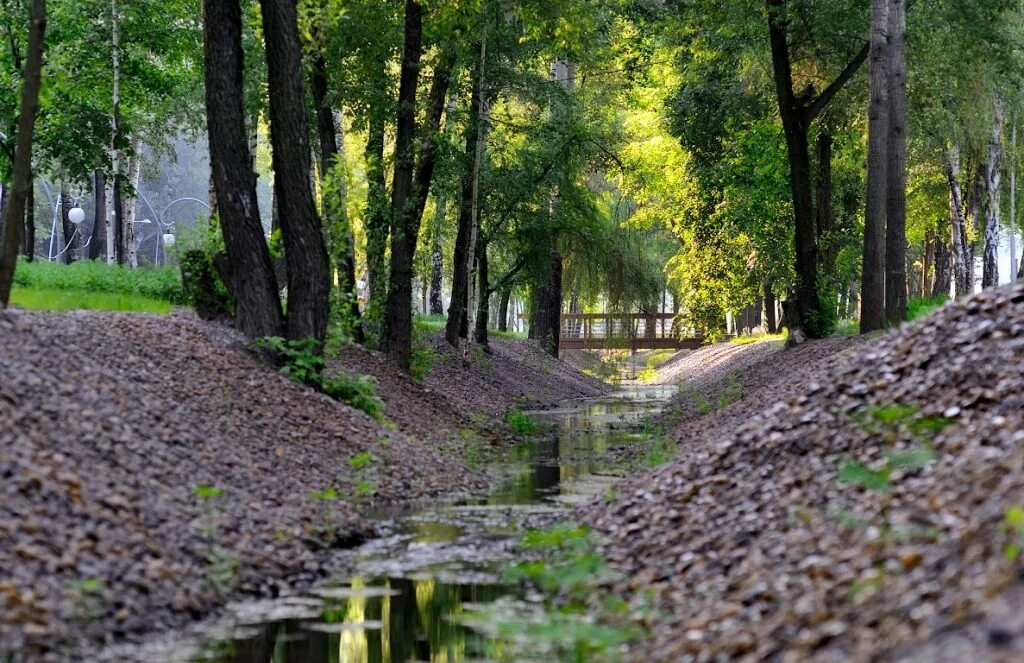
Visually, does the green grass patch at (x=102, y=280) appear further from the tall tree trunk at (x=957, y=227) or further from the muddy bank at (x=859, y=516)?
the tall tree trunk at (x=957, y=227)

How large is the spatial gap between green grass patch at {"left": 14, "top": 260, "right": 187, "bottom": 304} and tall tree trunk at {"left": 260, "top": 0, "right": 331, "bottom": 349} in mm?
5209

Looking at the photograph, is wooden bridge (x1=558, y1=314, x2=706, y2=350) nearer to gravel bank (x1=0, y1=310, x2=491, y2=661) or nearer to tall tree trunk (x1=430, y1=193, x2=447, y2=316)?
tall tree trunk (x1=430, y1=193, x2=447, y2=316)

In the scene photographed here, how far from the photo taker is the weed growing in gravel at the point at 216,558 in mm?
8711

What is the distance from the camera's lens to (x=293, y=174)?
55.0 ft

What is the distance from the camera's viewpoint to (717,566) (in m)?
8.06

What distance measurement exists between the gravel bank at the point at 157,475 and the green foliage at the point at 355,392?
1.89ft

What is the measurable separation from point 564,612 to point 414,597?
125cm

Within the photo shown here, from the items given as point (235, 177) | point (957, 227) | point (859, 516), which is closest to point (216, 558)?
point (859, 516)

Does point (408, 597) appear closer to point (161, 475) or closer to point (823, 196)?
point (161, 475)

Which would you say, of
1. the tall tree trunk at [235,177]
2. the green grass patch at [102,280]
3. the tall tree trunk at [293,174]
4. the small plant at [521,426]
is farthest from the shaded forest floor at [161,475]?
the green grass patch at [102,280]

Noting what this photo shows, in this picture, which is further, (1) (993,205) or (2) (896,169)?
(1) (993,205)

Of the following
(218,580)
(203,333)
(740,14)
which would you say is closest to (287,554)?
(218,580)

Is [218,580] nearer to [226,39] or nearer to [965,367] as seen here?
[965,367]

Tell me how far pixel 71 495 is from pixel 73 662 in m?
2.17
